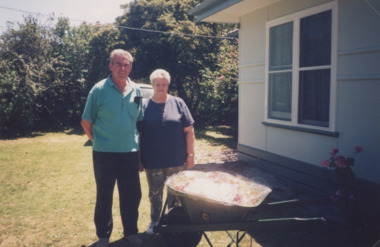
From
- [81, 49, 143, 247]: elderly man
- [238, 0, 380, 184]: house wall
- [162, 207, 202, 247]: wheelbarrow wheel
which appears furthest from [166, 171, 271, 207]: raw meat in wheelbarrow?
[238, 0, 380, 184]: house wall

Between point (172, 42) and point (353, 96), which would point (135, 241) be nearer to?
point (353, 96)

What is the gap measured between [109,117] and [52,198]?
2746 millimetres

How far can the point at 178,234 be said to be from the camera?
10.2ft

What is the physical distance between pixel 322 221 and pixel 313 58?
3.34 metres

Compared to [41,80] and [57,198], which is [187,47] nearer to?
[41,80]

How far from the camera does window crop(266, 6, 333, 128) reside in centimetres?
448

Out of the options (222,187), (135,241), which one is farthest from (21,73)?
(222,187)

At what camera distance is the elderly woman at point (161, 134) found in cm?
333

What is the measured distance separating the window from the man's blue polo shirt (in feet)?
9.96

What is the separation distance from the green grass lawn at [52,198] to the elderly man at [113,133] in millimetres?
628

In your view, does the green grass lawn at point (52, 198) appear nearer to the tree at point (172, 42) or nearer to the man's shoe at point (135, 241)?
the man's shoe at point (135, 241)

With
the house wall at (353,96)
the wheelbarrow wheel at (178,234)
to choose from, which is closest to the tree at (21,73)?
the house wall at (353,96)

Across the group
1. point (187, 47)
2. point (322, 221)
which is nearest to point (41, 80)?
point (187, 47)

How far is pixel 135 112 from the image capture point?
321 centimetres
